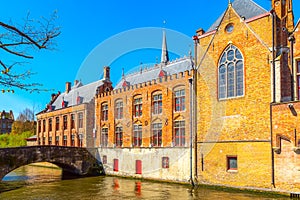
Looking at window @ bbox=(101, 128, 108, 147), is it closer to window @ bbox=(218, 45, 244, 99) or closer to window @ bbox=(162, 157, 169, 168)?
window @ bbox=(162, 157, 169, 168)

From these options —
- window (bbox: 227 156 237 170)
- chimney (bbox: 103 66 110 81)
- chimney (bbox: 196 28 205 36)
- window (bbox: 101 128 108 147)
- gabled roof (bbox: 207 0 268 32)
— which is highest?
gabled roof (bbox: 207 0 268 32)

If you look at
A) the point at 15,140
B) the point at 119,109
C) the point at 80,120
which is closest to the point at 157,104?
the point at 119,109

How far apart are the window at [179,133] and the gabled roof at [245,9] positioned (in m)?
6.41

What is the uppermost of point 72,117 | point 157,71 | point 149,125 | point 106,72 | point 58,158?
point 106,72

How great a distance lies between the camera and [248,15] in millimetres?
17438

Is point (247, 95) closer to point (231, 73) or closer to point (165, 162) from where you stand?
point (231, 73)

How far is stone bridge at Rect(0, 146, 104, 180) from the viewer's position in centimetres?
2142

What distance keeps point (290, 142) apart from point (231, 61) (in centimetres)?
559

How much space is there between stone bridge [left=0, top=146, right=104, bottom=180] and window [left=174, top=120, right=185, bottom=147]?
9.17 m

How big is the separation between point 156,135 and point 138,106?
3307 millimetres

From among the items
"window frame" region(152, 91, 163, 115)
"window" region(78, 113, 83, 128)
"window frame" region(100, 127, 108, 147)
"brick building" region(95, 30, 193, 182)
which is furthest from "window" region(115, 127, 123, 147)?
"window" region(78, 113, 83, 128)

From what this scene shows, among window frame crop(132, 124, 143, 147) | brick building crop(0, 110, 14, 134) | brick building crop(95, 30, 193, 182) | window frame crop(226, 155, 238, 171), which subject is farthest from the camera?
brick building crop(0, 110, 14, 134)

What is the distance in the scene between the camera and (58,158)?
80.4ft

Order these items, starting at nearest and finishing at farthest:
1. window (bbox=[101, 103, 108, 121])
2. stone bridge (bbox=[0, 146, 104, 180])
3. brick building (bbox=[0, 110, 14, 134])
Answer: stone bridge (bbox=[0, 146, 104, 180]) → window (bbox=[101, 103, 108, 121]) → brick building (bbox=[0, 110, 14, 134])
